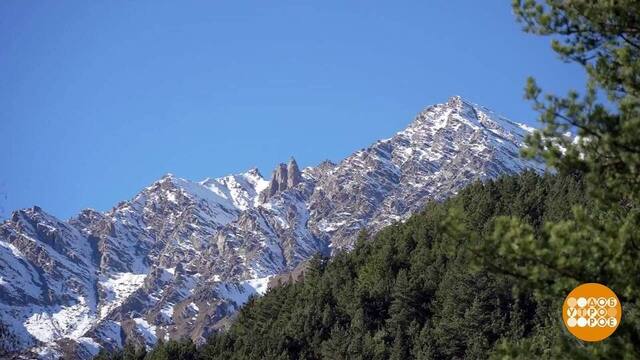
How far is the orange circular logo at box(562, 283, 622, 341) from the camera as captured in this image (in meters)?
12.3

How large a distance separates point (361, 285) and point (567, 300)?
226ft

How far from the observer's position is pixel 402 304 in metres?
71.8

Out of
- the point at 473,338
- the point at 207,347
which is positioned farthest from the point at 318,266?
the point at 473,338

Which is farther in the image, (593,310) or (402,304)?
(402,304)

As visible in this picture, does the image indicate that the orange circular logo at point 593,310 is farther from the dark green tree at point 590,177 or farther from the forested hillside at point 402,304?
the forested hillside at point 402,304

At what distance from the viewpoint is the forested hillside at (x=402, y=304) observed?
62000mm

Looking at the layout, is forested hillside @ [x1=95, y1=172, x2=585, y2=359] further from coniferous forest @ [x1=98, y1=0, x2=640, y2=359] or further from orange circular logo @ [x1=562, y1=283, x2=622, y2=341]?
orange circular logo @ [x1=562, y1=283, x2=622, y2=341]

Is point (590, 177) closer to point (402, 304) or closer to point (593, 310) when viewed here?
point (593, 310)

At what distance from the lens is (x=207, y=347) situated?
8081 cm

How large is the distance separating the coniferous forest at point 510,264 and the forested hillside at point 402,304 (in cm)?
17

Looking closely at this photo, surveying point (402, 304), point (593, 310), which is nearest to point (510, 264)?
point (593, 310)

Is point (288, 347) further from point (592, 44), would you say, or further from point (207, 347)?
point (592, 44)

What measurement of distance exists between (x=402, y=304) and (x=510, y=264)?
60993mm

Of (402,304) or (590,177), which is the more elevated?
(402,304)
